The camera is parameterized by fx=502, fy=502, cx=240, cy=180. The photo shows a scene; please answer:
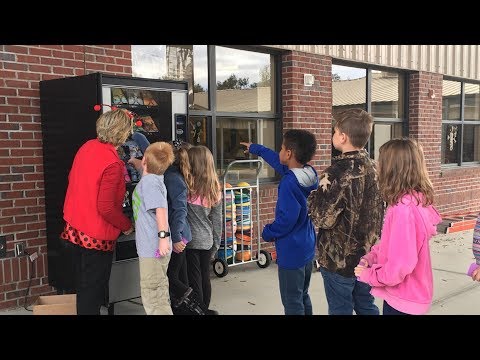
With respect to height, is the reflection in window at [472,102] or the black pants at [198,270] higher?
the reflection in window at [472,102]

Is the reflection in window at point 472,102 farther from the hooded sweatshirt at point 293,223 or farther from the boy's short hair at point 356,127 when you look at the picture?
the boy's short hair at point 356,127

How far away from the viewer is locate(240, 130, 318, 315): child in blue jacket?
334 centimetres

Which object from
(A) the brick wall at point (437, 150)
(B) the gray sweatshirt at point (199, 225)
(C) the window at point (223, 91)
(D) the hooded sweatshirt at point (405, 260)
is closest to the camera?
(D) the hooded sweatshirt at point (405, 260)

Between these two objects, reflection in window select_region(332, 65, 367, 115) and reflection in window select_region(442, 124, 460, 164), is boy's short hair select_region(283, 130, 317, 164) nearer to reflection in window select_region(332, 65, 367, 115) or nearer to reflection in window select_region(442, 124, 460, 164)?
reflection in window select_region(332, 65, 367, 115)

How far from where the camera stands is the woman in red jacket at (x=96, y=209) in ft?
11.1

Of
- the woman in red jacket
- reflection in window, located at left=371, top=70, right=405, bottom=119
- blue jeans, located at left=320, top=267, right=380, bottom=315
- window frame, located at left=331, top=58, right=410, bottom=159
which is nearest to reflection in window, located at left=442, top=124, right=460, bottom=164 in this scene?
window frame, located at left=331, top=58, right=410, bottom=159

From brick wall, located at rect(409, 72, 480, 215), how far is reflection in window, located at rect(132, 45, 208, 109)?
4.60m

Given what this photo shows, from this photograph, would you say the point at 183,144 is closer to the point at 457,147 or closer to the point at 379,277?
the point at 379,277

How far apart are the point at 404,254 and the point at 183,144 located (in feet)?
7.50

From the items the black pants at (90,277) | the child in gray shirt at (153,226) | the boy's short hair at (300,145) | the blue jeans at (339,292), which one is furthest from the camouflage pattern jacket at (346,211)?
the black pants at (90,277)

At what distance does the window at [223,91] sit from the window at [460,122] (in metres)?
4.87

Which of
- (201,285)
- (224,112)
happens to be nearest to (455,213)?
(224,112)

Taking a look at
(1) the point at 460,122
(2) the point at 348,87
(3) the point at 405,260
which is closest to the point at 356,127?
(3) the point at 405,260

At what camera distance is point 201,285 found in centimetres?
413
